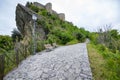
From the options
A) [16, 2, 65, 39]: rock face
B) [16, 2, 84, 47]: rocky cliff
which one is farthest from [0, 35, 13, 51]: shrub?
[16, 2, 65, 39]: rock face

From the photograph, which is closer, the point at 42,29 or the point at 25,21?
the point at 42,29

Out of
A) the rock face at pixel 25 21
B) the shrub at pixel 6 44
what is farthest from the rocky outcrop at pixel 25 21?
the shrub at pixel 6 44

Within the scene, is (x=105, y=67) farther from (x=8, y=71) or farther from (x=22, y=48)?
(x=22, y=48)

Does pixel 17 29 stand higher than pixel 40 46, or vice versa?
pixel 17 29

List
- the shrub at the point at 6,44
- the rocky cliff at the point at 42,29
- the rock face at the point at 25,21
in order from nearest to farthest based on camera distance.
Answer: the shrub at the point at 6,44 → the rocky cliff at the point at 42,29 → the rock face at the point at 25,21

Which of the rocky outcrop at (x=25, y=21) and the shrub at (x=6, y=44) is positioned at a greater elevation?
the rocky outcrop at (x=25, y=21)

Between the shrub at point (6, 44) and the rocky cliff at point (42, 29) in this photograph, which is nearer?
the shrub at point (6, 44)

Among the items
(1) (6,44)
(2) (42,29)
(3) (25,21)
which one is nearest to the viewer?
(1) (6,44)

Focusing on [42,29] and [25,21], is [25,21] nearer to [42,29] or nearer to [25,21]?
[25,21]

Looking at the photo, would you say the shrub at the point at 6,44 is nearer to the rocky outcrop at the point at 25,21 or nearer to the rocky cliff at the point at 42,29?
the rocky cliff at the point at 42,29

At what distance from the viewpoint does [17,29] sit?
28969 millimetres

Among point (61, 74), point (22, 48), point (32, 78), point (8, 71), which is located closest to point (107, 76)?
point (61, 74)

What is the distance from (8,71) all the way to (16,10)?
2029cm

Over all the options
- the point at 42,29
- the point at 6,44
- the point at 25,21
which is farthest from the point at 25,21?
the point at 6,44
